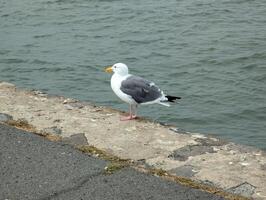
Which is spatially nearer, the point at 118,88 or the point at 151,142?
the point at 151,142

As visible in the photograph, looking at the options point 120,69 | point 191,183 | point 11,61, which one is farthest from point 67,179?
point 11,61

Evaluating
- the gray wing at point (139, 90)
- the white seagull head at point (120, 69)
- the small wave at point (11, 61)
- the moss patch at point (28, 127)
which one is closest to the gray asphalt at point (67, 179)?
the moss patch at point (28, 127)

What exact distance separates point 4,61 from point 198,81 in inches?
174

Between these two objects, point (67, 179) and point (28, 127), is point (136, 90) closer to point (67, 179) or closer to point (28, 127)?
point (28, 127)

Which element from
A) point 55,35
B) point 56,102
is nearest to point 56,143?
point 56,102

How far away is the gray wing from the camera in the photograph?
276 inches

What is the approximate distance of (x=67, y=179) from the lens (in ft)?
16.2

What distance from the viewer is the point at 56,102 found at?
7277 millimetres

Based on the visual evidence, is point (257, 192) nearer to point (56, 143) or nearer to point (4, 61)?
point (56, 143)

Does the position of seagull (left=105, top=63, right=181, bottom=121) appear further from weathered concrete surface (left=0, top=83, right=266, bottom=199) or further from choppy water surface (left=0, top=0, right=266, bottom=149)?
choppy water surface (left=0, top=0, right=266, bottom=149)

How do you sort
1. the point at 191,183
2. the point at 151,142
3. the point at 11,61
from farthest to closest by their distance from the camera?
the point at 11,61, the point at 151,142, the point at 191,183

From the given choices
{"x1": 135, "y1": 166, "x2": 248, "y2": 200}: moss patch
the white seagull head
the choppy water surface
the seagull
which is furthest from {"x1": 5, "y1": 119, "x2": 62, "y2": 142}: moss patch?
the choppy water surface

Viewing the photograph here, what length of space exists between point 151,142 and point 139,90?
1254 mm

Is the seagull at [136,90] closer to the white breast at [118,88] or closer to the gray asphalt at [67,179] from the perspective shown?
the white breast at [118,88]
